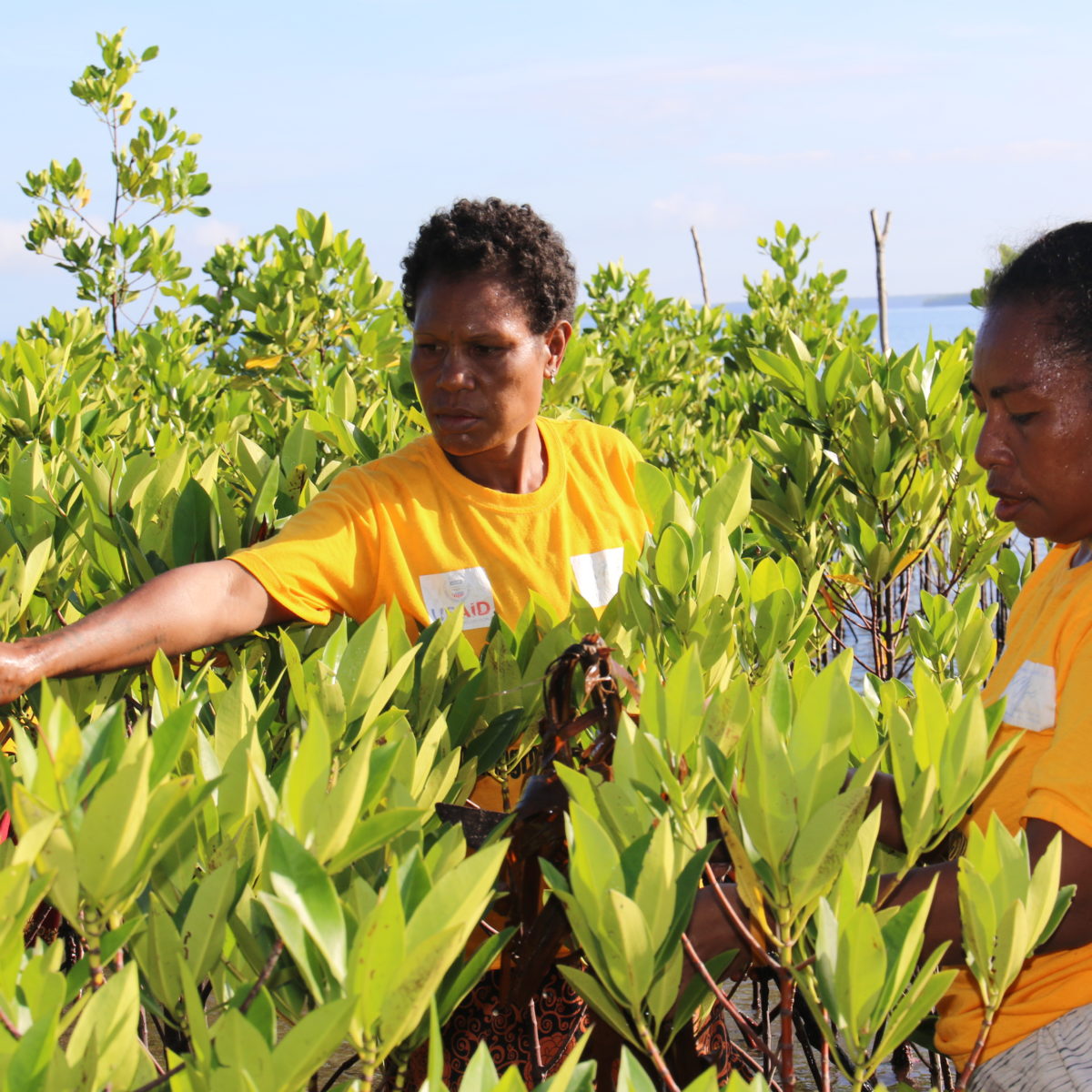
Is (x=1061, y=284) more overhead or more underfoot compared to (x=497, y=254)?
more underfoot

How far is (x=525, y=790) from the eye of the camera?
1.22m

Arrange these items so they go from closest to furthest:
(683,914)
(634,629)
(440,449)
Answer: (683,914) → (634,629) → (440,449)

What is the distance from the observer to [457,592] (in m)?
2.38

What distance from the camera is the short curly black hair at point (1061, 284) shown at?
1.74 metres

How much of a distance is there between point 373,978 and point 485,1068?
0.36ft

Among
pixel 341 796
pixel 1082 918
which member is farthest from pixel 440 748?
pixel 1082 918

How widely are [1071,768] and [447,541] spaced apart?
1293 millimetres

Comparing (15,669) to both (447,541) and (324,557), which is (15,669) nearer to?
(324,557)

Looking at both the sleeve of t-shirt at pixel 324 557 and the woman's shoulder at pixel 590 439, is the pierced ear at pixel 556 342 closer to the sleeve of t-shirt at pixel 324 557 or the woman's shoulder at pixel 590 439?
the woman's shoulder at pixel 590 439

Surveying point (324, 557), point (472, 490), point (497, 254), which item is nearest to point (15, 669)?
point (324, 557)

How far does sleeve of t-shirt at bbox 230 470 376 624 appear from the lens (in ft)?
6.97

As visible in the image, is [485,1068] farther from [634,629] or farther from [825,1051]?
[634,629]

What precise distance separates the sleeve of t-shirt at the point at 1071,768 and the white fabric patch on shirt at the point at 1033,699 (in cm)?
9

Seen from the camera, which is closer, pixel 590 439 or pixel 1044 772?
pixel 1044 772
